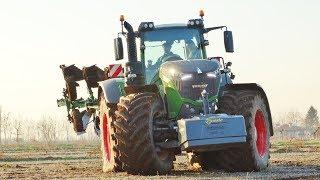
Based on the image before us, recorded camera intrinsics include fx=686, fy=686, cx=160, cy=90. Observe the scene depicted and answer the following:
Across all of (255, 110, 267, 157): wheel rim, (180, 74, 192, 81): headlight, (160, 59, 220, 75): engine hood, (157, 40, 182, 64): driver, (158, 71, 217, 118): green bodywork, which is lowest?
(255, 110, 267, 157): wheel rim

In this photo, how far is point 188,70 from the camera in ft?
40.9

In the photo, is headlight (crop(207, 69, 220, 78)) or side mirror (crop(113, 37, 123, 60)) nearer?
headlight (crop(207, 69, 220, 78))

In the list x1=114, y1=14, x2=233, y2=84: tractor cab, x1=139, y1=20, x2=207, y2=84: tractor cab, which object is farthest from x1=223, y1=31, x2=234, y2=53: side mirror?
x1=139, y1=20, x2=207, y2=84: tractor cab

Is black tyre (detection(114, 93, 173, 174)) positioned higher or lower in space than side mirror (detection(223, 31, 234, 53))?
lower

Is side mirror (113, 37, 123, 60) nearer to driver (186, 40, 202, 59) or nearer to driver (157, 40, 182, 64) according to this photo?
driver (157, 40, 182, 64)

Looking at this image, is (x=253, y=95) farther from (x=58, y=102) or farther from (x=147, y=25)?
(x=58, y=102)

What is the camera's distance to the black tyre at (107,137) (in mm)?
12859

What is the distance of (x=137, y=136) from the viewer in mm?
11547

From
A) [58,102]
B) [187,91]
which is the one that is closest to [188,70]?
[187,91]

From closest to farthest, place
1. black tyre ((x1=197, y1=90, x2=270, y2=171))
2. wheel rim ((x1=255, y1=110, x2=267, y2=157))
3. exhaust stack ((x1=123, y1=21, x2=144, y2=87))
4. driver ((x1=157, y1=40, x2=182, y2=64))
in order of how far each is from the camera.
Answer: black tyre ((x1=197, y1=90, x2=270, y2=171)), exhaust stack ((x1=123, y1=21, x2=144, y2=87)), wheel rim ((x1=255, y1=110, x2=267, y2=157)), driver ((x1=157, y1=40, x2=182, y2=64))

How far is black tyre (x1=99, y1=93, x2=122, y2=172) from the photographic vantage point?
12.9 meters

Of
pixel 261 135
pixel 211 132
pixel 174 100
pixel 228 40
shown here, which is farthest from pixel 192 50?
pixel 211 132

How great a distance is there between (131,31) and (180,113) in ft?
6.64

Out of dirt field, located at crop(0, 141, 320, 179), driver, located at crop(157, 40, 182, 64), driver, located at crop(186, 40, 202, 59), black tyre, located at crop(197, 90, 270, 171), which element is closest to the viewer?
dirt field, located at crop(0, 141, 320, 179)
